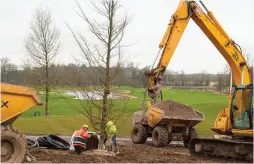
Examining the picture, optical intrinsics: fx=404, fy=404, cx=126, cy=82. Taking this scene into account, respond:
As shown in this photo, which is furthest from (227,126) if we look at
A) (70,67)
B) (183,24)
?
(70,67)

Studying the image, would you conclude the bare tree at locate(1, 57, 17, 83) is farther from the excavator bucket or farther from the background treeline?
the excavator bucket

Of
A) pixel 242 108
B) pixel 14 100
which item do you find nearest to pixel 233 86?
pixel 242 108

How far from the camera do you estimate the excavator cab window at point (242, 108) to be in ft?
43.0

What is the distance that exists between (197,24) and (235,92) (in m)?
3.67

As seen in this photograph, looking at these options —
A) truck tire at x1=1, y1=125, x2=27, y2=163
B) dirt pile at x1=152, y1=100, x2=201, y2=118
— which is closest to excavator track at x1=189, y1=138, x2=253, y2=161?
dirt pile at x1=152, y1=100, x2=201, y2=118

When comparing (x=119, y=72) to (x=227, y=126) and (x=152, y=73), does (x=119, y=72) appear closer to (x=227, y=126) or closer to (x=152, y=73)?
(x=152, y=73)

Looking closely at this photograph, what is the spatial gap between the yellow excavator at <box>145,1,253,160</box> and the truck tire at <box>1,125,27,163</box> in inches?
252

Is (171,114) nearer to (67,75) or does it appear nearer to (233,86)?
(233,86)

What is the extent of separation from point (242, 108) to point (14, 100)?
24.6 ft

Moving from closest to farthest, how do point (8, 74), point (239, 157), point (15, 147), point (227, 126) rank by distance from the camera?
point (15, 147) → point (239, 157) → point (227, 126) → point (8, 74)

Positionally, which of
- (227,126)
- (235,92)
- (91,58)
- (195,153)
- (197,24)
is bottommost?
(195,153)

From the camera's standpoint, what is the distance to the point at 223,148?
13.6 metres

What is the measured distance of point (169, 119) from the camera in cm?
1798

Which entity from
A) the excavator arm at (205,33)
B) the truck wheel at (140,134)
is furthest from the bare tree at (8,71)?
the excavator arm at (205,33)
